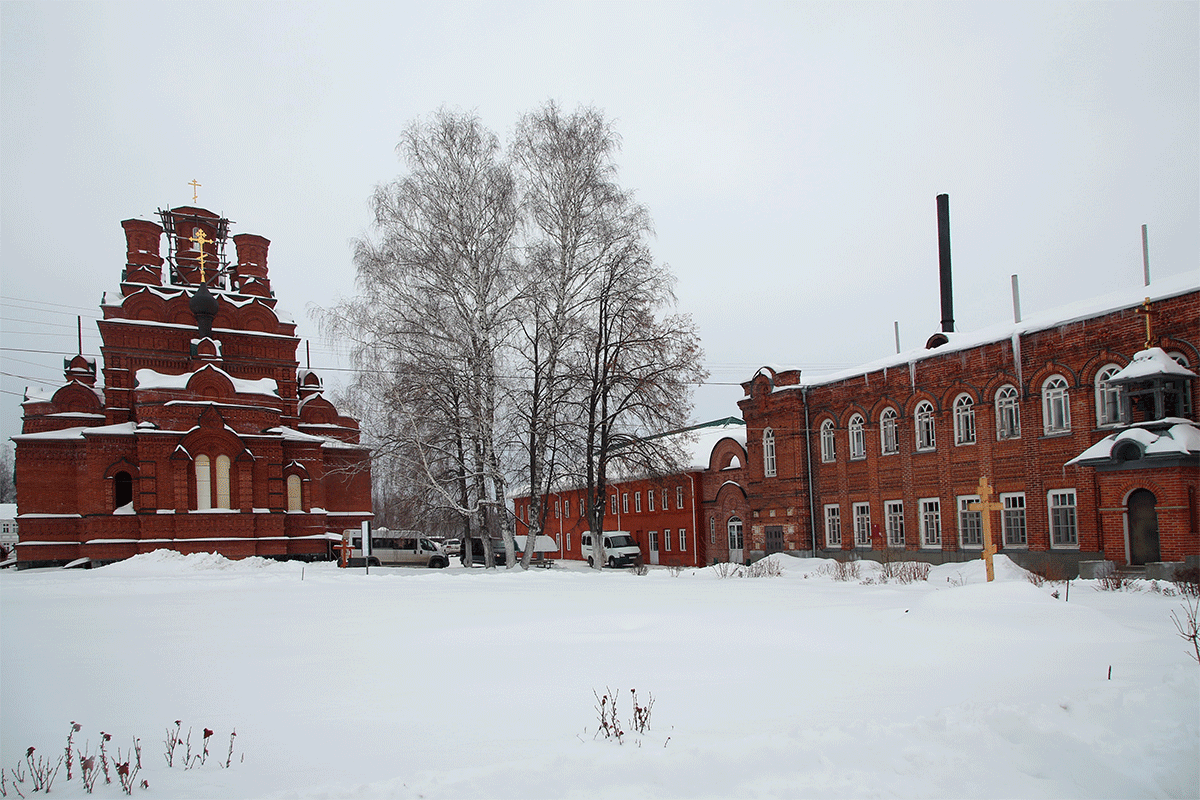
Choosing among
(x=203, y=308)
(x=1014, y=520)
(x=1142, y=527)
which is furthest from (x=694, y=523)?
(x=203, y=308)

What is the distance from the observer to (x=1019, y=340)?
71.7ft

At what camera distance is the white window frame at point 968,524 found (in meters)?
23.6

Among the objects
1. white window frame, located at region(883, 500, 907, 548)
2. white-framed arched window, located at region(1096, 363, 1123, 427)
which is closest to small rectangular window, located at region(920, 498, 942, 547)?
white window frame, located at region(883, 500, 907, 548)

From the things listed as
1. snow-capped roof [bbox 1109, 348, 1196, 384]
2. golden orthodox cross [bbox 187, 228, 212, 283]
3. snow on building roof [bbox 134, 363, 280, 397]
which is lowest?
snow-capped roof [bbox 1109, 348, 1196, 384]

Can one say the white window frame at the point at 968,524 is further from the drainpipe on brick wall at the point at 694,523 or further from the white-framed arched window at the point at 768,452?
the drainpipe on brick wall at the point at 694,523

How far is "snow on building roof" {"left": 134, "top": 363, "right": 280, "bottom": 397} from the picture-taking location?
99.2 ft

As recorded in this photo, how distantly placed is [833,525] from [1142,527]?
430 inches

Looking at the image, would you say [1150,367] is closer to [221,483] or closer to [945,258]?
[945,258]

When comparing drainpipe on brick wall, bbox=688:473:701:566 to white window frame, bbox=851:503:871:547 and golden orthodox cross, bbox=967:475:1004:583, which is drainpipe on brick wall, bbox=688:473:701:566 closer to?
white window frame, bbox=851:503:871:547

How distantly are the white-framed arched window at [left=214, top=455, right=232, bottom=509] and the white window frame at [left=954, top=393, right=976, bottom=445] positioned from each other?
2559 cm

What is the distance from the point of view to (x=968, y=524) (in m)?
23.9

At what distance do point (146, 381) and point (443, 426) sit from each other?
14177mm

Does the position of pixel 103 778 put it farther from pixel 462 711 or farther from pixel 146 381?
pixel 146 381

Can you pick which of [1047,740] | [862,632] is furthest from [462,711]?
[862,632]
